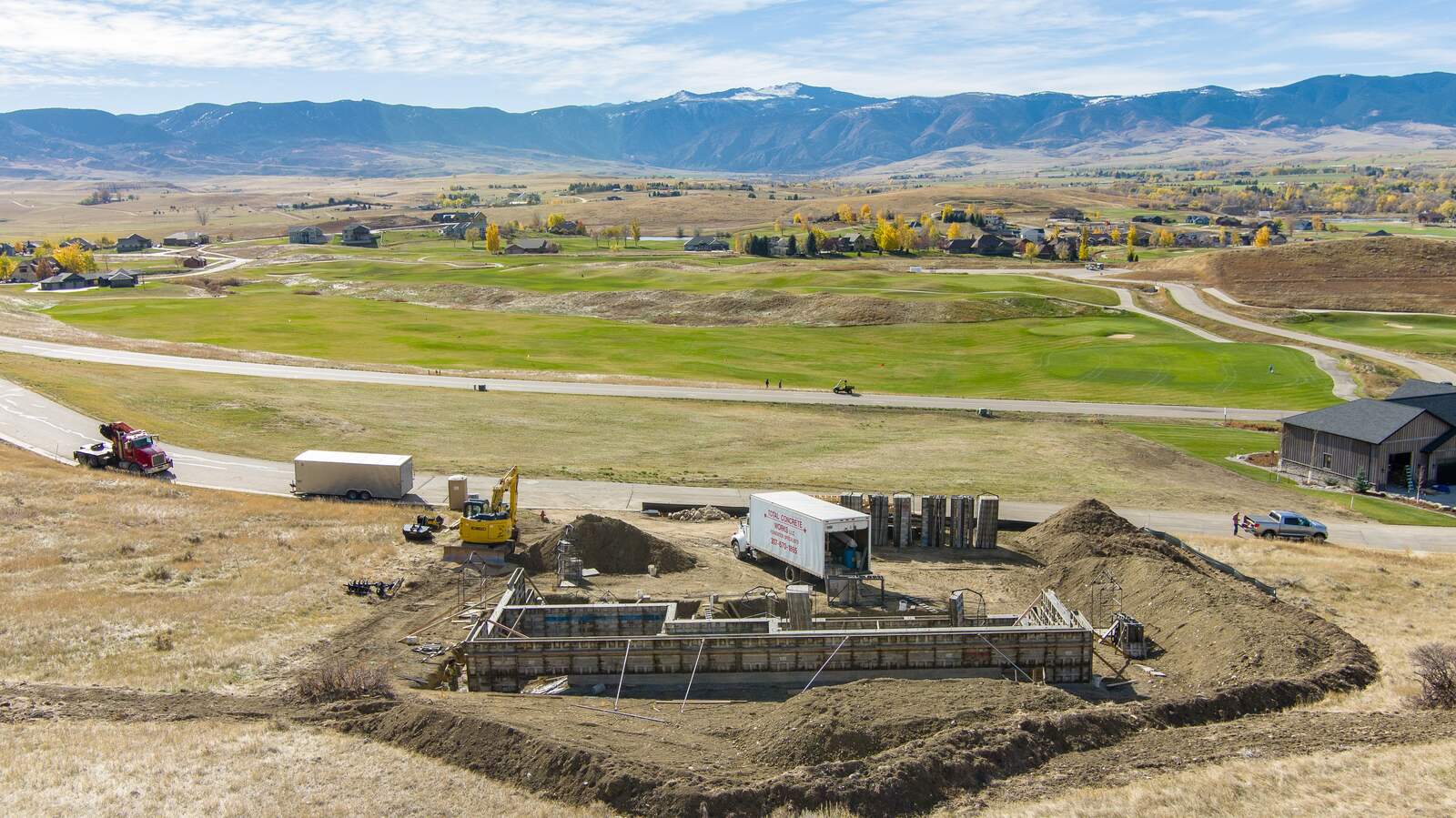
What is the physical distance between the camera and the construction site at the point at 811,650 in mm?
20750

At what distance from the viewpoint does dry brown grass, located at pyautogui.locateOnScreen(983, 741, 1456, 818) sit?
1847 cm

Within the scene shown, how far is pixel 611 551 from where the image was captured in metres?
37.9

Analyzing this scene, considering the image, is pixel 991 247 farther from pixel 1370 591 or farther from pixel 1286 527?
pixel 1370 591

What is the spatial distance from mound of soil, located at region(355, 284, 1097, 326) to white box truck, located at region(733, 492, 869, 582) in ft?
260

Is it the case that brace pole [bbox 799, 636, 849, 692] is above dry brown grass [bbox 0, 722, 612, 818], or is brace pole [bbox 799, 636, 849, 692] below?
below

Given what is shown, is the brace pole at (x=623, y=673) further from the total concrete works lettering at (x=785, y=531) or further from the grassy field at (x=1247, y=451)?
the grassy field at (x=1247, y=451)

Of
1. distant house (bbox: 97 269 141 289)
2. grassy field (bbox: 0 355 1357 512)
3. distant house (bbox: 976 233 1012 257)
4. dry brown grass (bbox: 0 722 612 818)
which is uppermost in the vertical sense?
distant house (bbox: 976 233 1012 257)

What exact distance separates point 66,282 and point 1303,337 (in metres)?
161

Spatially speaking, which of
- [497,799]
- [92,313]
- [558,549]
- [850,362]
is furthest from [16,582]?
[92,313]

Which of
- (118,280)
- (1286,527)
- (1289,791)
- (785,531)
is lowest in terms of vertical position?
(1286,527)

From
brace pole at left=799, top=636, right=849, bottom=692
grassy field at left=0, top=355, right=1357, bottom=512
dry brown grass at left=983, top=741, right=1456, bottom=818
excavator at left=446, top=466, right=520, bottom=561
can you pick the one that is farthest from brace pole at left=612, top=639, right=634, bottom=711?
grassy field at left=0, top=355, right=1357, bottom=512

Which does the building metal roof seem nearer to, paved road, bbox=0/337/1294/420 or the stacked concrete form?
paved road, bbox=0/337/1294/420

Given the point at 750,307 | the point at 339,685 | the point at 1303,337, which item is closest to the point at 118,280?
the point at 750,307

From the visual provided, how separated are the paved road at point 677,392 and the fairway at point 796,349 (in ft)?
12.9
